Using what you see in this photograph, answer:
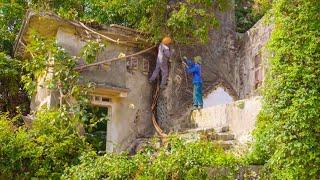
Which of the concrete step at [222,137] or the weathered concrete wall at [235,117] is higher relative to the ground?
the weathered concrete wall at [235,117]

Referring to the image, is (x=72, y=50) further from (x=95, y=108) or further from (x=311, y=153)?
(x=311, y=153)

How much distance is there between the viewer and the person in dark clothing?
1171 centimetres

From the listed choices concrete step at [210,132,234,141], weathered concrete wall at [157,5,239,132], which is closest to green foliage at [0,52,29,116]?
weathered concrete wall at [157,5,239,132]

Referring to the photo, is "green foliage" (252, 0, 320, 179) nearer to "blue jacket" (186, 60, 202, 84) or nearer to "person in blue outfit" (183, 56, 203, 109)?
"person in blue outfit" (183, 56, 203, 109)

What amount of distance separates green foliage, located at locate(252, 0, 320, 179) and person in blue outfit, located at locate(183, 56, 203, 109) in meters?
3.91

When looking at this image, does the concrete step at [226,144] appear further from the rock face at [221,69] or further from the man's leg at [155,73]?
the man's leg at [155,73]

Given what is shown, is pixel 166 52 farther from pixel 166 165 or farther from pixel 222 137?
pixel 166 165

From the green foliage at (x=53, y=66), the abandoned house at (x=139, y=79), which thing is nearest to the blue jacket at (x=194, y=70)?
the abandoned house at (x=139, y=79)

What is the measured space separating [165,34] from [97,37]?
176cm

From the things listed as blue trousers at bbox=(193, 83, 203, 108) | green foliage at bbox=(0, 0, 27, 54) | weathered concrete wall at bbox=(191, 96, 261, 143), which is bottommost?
weathered concrete wall at bbox=(191, 96, 261, 143)

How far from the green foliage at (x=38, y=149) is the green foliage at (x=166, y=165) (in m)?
0.81

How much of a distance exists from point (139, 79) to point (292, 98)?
5.57 m

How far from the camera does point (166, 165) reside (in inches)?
273

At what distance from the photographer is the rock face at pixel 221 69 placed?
11.8 metres
